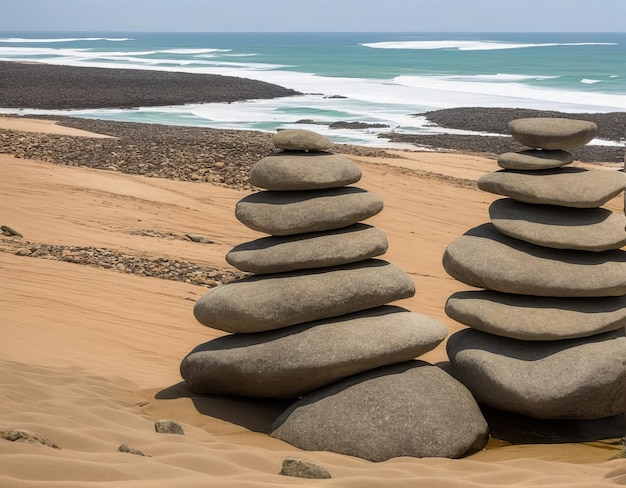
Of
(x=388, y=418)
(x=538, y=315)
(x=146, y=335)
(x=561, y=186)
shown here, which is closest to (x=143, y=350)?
(x=146, y=335)

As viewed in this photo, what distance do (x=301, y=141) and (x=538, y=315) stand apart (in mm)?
2632

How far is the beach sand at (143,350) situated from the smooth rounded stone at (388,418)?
0.17m

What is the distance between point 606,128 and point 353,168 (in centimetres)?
3234

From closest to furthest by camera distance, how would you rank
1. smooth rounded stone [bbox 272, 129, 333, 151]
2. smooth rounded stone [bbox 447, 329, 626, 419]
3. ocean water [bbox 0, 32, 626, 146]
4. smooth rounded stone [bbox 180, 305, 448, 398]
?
smooth rounded stone [bbox 180, 305, 448, 398]
smooth rounded stone [bbox 447, 329, 626, 419]
smooth rounded stone [bbox 272, 129, 333, 151]
ocean water [bbox 0, 32, 626, 146]

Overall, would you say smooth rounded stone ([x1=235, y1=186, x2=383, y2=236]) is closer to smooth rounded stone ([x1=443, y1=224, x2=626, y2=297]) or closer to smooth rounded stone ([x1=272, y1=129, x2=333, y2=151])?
smooth rounded stone ([x1=272, y1=129, x2=333, y2=151])

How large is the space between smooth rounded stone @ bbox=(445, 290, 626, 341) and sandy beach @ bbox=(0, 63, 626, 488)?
3.10 feet

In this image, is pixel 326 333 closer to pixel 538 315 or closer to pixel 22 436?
pixel 538 315

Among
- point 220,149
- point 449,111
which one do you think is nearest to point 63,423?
point 220,149

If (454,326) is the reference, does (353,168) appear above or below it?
above

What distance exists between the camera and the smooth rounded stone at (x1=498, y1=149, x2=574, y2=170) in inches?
307

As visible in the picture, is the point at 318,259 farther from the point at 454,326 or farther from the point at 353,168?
the point at 454,326

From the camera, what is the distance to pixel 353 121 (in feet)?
133

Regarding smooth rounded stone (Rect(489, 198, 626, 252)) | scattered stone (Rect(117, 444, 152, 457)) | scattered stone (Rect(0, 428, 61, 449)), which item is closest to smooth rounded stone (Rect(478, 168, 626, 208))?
smooth rounded stone (Rect(489, 198, 626, 252))

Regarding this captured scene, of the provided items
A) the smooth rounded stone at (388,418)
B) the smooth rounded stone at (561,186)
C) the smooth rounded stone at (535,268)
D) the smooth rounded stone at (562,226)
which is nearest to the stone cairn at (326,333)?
the smooth rounded stone at (388,418)
